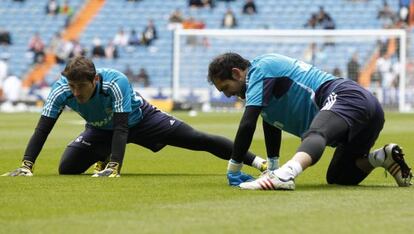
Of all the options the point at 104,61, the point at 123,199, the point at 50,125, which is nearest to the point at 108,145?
the point at 50,125

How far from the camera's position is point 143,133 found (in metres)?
11.5

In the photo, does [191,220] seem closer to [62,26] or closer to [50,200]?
[50,200]

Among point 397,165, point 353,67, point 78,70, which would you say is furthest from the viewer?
point 353,67

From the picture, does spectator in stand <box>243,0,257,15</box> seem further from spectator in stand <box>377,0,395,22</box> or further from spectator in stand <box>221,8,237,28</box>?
spectator in stand <box>377,0,395,22</box>

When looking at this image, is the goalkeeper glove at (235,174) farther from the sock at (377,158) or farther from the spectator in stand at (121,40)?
the spectator in stand at (121,40)

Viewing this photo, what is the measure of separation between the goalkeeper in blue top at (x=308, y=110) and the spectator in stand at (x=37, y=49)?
35.2 metres

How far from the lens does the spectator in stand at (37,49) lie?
4412cm

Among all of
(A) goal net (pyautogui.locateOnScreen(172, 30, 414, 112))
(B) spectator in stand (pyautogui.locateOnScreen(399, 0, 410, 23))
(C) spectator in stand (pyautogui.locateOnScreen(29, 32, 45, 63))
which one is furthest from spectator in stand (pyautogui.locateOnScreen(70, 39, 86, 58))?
(B) spectator in stand (pyautogui.locateOnScreen(399, 0, 410, 23))

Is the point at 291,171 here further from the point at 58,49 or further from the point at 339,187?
the point at 58,49

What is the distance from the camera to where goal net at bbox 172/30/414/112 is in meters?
36.9

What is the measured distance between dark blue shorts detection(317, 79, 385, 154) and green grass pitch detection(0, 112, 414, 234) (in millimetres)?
489

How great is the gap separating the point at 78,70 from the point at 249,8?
111 feet

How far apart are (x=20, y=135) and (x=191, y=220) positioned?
1515 centimetres

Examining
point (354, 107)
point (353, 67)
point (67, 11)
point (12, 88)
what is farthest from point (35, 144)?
point (67, 11)
